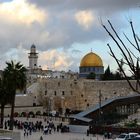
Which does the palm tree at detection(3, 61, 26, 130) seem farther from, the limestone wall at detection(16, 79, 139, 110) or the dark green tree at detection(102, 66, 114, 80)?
the dark green tree at detection(102, 66, 114, 80)

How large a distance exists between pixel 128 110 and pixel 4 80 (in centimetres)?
2013

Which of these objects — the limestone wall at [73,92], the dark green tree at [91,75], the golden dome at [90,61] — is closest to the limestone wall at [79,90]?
the limestone wall at [73,92]

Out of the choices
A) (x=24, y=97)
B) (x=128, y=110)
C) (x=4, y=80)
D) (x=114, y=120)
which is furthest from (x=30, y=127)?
(x=24, y=97)

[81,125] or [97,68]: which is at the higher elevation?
[97,68]

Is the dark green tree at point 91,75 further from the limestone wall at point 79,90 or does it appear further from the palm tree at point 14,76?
the palm tree at point 14,76

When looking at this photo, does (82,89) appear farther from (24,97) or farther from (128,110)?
(128,110)

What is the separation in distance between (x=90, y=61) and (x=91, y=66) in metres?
1.03

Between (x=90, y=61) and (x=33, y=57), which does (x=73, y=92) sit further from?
(x=33, y=57)

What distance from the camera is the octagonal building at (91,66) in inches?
3824

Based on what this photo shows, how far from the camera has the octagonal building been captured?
9712 cm

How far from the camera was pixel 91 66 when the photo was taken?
97.3m

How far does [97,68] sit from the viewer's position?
98438 mm

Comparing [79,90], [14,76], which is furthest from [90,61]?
[14,76]

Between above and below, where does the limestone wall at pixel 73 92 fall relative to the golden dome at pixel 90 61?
below
